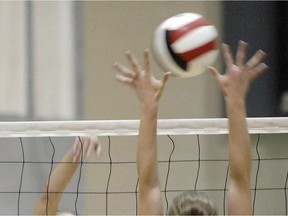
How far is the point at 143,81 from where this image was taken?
193 cm

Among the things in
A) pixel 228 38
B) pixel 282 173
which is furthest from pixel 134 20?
pixel 282 173

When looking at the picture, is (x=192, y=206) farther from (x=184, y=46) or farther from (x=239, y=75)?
(x=184, y=46)

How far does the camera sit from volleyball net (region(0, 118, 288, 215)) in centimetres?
337

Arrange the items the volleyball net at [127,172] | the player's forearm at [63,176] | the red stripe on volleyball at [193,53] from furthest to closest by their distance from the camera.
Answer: the volleyball net at [127,172], the player's forearm at [63,176], the red stripe on volleyball at [193,53]

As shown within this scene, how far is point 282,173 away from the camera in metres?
3.46

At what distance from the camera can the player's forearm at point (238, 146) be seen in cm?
186

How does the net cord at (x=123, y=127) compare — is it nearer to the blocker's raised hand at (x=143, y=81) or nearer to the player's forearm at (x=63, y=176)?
the player's forearm at (x=63, y=176)

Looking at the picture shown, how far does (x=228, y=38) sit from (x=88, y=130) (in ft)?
4.38

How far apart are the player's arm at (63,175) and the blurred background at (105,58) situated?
1.07m

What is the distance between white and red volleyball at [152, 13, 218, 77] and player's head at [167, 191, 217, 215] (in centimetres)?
47

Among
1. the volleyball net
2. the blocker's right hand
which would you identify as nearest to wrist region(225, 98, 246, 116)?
the blocker's right hand

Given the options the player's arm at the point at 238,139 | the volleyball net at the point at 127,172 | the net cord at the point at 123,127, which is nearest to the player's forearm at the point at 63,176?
the net cord at the point at 123,127

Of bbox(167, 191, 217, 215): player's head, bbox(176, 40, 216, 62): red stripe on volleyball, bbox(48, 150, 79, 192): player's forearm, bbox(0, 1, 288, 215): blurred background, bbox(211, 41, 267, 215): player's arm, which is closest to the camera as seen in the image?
bbox(167, 191, 217, 215): player's head

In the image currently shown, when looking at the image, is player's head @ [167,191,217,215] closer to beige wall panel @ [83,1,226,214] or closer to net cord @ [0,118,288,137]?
net cord @ [0,118,288,137]
